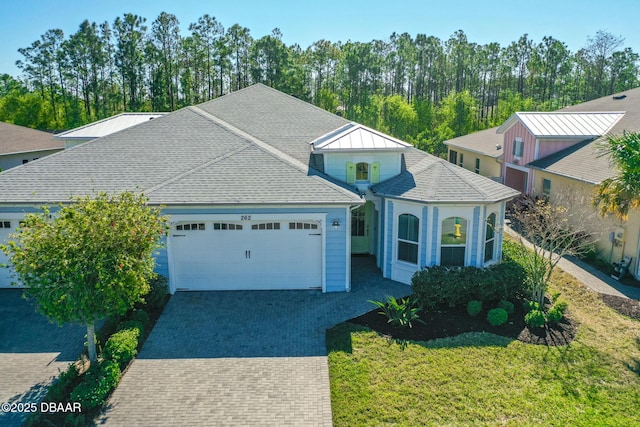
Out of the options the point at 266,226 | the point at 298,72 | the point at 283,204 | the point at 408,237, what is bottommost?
the point at 408,237

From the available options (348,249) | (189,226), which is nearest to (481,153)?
(348,249)

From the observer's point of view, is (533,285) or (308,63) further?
(308,63)

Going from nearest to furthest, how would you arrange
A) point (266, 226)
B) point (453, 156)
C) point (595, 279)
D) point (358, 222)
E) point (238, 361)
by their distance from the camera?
point (238, 361) → point (266, 226) → point (595, 279) → point (358, 222) → point (453, 156)

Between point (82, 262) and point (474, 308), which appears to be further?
point (474, 308)

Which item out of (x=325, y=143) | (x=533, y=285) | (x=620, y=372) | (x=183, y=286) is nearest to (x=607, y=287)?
(x=533, y=285)

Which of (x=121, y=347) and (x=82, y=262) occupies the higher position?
(x=82, y=262)

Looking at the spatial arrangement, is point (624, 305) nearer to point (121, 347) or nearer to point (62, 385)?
point (121, 347)

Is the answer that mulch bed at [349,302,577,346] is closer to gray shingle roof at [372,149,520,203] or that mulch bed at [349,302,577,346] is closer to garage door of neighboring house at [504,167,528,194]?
gray shingle roof at [372,149,520,203]

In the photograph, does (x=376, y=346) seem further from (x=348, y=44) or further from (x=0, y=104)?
(x=0, y=104)
